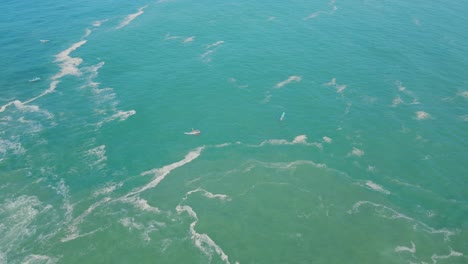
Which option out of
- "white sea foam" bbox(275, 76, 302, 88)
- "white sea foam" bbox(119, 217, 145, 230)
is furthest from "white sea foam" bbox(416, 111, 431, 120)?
"white sea foam" bbox(119, 217, 145, 230)

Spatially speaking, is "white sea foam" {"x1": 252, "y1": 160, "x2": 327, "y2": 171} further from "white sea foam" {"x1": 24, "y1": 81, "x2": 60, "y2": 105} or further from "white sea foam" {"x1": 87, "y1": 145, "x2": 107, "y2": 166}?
"white sea foam" {"x1": 24, "y1": 81, "x2": 60, "y2": 105}

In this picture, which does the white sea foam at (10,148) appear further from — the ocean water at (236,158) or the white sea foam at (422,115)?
the white sea foam at (422,115)

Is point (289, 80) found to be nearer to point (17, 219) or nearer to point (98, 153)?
point (98, 153)

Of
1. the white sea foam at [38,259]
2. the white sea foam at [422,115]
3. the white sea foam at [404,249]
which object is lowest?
the white sea foam at [38,259]

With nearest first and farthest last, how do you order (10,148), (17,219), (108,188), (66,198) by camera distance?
(17,219) < (66,198) < (108,188) < (10,148)

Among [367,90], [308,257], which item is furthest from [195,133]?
[367,90]

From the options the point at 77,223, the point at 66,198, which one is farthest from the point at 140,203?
the point at 66,198

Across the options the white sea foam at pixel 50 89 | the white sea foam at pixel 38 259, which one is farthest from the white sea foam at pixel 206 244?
the white sea foam at pixel 50 89
